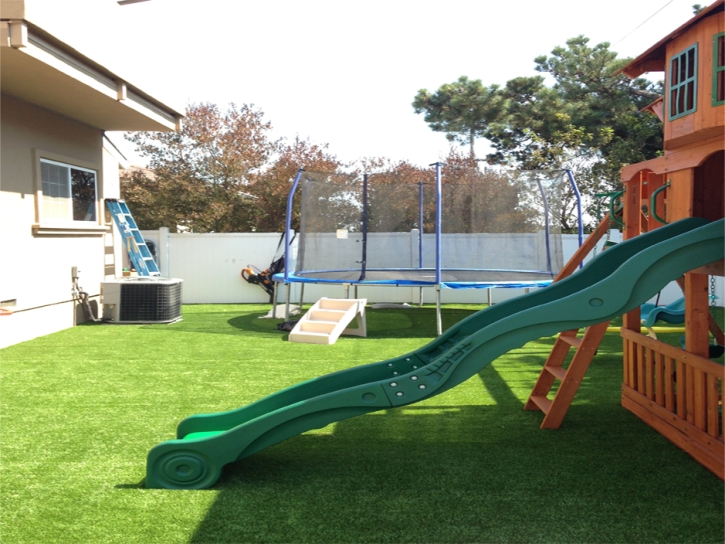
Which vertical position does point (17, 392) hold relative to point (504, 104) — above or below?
below

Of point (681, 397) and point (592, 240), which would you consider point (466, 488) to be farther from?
point (592, 240)

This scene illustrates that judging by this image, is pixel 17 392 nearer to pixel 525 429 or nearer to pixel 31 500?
pixel 31 500

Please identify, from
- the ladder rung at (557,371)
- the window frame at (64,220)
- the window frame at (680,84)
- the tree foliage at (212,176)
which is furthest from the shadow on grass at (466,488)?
the tree foliage at (212,176)

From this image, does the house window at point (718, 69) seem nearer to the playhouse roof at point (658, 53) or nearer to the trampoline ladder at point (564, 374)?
the playhouse roof at point (658, 53)

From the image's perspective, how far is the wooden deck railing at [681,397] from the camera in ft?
11.9

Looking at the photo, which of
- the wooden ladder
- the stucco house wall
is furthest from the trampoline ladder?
the stucco house wall

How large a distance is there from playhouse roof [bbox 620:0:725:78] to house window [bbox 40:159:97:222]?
716 centimetres

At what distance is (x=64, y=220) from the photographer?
9.22 metres

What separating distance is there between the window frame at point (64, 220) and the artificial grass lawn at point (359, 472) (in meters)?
2.74

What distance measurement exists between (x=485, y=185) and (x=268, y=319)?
3.98m

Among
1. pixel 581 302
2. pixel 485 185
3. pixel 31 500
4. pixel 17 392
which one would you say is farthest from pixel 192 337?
pixel 581 302

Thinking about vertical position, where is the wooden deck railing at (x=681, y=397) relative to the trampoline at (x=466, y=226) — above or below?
below

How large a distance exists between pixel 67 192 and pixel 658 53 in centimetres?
786

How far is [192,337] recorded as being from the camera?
856cm
